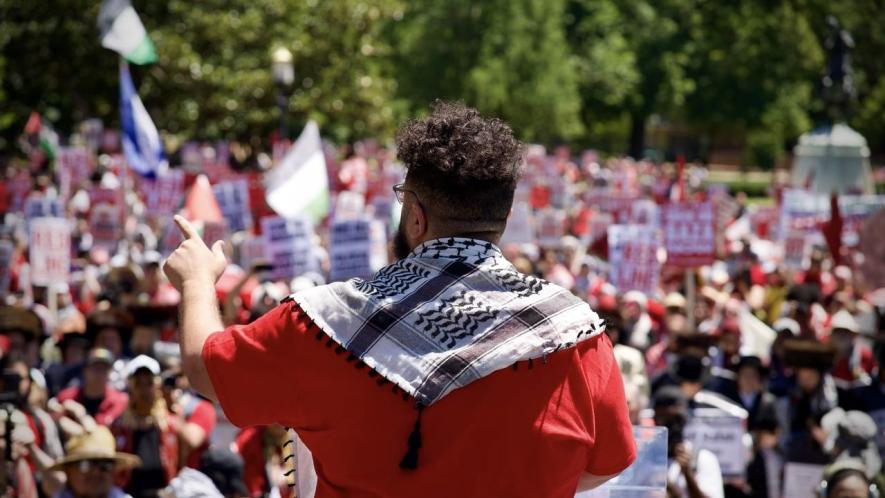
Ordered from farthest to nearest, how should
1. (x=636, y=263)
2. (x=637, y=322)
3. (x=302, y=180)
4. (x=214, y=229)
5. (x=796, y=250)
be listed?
(x=796, y=250), (x=636, y=263), (x=302, y=180), (x=214, y=229), (x=637, y=322)

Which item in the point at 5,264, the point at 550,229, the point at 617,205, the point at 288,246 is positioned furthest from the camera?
the point at 617,205

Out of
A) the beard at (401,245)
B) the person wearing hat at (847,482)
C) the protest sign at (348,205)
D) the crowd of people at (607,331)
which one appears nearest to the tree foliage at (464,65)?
the crowd of people at (607,331)

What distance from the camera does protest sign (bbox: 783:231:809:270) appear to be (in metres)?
16.2

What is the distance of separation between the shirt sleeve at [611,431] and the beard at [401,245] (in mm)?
411

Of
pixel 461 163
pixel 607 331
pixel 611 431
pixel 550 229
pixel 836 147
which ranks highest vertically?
pixel 461 163

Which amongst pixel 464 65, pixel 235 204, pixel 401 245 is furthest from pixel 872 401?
pixel 464 65

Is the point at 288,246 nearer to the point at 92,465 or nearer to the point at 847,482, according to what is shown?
the point at 92,465

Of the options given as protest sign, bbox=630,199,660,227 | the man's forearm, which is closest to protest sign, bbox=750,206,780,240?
protest sign, bbox=630,199,660,227

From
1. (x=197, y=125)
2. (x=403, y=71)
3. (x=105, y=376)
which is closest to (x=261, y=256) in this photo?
(x=105, y=376)

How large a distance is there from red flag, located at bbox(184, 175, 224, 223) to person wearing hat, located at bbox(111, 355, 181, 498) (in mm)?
5211

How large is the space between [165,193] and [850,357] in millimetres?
8700

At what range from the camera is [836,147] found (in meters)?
30.0

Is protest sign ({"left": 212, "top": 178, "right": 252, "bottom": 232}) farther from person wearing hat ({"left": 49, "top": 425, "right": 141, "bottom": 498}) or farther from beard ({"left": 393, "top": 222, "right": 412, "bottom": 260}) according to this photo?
beard ({"left": 393, "top": 222, "right": 412, "bottom": 260})

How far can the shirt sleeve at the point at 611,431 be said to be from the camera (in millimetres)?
2664
